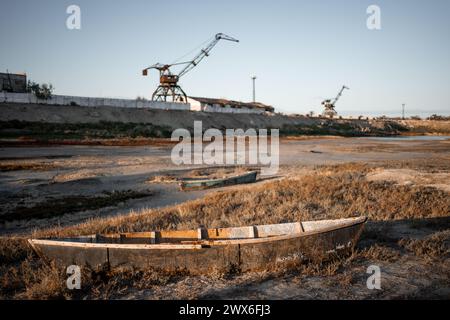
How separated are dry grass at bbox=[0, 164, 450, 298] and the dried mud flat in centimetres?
3

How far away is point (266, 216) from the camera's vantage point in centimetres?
1189

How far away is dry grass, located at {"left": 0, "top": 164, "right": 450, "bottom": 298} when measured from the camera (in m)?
7.23

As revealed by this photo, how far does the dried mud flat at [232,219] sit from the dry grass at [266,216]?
33 mm

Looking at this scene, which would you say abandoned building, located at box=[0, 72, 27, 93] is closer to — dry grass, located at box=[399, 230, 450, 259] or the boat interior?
the boat interior

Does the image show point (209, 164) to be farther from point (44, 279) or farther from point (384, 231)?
point (44, 279)

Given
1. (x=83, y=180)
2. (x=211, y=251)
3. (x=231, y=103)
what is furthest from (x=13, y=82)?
(x=211, y=251)

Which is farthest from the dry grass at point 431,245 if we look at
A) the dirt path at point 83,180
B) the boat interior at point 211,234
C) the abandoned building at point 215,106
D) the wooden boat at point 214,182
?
the abandoned building at point 215,106

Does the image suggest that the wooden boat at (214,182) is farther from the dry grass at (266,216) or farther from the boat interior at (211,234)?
the boat interior at (211,234)

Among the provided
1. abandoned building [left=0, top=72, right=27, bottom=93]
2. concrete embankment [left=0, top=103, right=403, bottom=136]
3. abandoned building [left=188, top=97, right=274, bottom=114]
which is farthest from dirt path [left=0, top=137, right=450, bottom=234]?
abandoned building [left=188, top=97, right=274, bottom=114]

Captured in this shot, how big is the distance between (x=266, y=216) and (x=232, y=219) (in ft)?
4.04

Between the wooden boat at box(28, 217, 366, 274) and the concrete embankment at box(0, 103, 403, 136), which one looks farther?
the concrete embankment at box(0, 103, 403, 136)

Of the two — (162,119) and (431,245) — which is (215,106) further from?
(431,245)

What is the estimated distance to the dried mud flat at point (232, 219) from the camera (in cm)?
689
